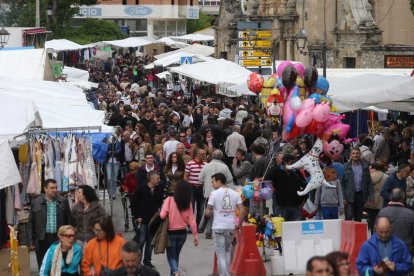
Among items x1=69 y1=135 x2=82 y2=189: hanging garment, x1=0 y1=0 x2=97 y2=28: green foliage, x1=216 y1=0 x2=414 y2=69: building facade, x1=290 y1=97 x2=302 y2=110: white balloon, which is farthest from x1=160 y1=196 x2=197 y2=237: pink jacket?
x1=0 y1=0 x2=97 y2=28: green foliage

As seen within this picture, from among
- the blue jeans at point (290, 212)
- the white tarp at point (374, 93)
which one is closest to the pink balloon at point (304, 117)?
the blue jeans at point (290, 212)

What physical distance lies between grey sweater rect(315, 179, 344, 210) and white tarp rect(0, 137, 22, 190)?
17.1ft

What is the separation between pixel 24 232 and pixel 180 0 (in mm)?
108738

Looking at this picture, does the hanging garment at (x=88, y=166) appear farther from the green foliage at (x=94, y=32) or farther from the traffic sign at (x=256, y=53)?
the green foliage at (x=94, y=32)

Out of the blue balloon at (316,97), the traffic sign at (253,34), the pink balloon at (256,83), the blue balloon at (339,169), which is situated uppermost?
the traffic sign at (253,34)

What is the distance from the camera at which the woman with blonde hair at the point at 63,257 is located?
14172mm

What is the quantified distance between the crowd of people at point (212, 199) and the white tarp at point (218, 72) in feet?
15.2

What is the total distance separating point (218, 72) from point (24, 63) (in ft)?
29.9

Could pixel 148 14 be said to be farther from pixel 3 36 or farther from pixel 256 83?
pixel 256 83

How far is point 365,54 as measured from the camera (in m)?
41.3

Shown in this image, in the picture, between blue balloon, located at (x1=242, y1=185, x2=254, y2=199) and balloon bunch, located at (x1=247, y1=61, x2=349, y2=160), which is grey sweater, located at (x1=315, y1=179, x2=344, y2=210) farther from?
blue balloon, located at (x1=242, y1=185, x2=254, y2=199)

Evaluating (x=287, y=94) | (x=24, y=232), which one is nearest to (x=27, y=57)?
(x=287, y=94)

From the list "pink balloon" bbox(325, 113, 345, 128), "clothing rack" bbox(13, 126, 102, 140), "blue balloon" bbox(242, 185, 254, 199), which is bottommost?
"blue balloon" bbox(242, 185, 254, 199)

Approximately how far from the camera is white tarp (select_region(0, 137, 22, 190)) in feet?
55.0
